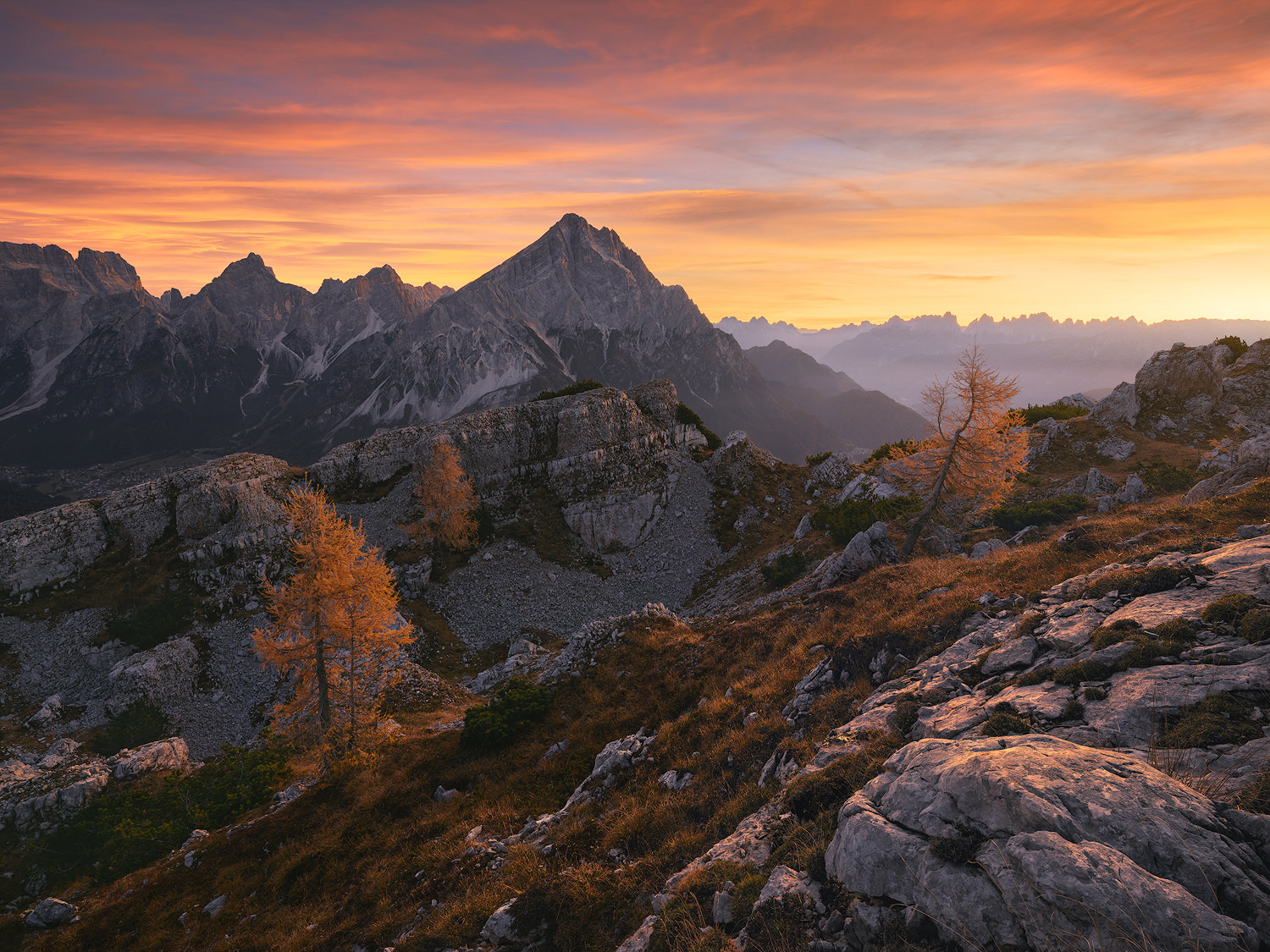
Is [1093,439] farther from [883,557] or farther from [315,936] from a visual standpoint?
Answer: [315,936]

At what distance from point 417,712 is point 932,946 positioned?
30838 mm

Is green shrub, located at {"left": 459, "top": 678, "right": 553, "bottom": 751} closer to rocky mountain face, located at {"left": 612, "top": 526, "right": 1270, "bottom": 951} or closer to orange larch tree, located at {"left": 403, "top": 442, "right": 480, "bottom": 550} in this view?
rocky mountain face, located at {"left": 612, "top": 526, "right": 1270, "bottom": 951}

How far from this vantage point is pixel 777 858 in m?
8.06

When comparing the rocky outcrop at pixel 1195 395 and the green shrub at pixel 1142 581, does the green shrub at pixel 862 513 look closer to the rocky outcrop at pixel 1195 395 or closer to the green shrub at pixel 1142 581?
the green shrub at pixel 1142 581

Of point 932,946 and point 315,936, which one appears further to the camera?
point 315,936

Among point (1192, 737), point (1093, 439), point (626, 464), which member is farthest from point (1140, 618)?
point (626, 464)

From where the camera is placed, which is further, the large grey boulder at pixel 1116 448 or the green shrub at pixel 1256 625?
the large grey boulder at pixel 1116 448

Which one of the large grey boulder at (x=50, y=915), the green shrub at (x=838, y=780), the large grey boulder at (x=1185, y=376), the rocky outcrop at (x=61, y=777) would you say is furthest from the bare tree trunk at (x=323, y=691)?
the large grey boulder at (x=1185, y=376)

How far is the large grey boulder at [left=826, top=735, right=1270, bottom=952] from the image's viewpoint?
4820 mm

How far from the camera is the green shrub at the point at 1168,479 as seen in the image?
29920 millimetres

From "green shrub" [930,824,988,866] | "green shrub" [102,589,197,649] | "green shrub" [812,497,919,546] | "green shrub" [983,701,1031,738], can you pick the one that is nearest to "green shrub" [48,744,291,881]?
"green shrub" [102,589,197,649]

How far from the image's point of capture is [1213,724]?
6668 millimetres

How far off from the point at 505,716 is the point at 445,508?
108ft

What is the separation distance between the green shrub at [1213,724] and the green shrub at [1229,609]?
98.1 inches
